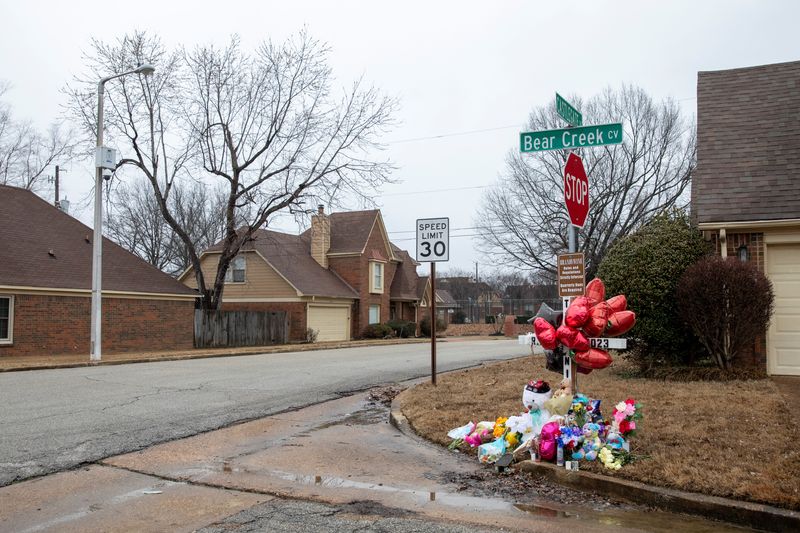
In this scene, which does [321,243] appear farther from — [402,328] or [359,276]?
[402,328]

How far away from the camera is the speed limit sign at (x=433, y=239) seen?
11.2 metres

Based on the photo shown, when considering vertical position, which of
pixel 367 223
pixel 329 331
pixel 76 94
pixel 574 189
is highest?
pixel 76 94

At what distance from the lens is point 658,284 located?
11148 millimetres

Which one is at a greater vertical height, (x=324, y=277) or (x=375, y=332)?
(x=324, y=277)

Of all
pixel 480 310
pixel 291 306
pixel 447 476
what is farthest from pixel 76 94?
pixel 480 310

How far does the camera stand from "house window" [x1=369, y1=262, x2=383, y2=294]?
137ft

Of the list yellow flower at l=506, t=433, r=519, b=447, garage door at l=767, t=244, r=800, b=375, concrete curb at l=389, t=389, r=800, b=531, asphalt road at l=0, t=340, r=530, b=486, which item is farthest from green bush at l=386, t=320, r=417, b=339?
concrete curb at l=389, t=389, r=800, b=531

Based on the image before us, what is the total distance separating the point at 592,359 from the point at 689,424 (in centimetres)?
164

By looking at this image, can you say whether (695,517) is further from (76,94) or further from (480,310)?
(480,310)

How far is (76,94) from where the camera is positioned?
89.8 feet

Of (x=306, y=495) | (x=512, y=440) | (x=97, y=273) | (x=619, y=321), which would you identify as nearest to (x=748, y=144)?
(x=619, y=321)

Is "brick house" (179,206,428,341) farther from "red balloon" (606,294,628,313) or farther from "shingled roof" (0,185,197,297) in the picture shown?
"red balloon" (606,294,628,313)

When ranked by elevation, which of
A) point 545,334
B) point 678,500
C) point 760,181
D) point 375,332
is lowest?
point 375,332

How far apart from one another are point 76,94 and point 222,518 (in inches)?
1063
